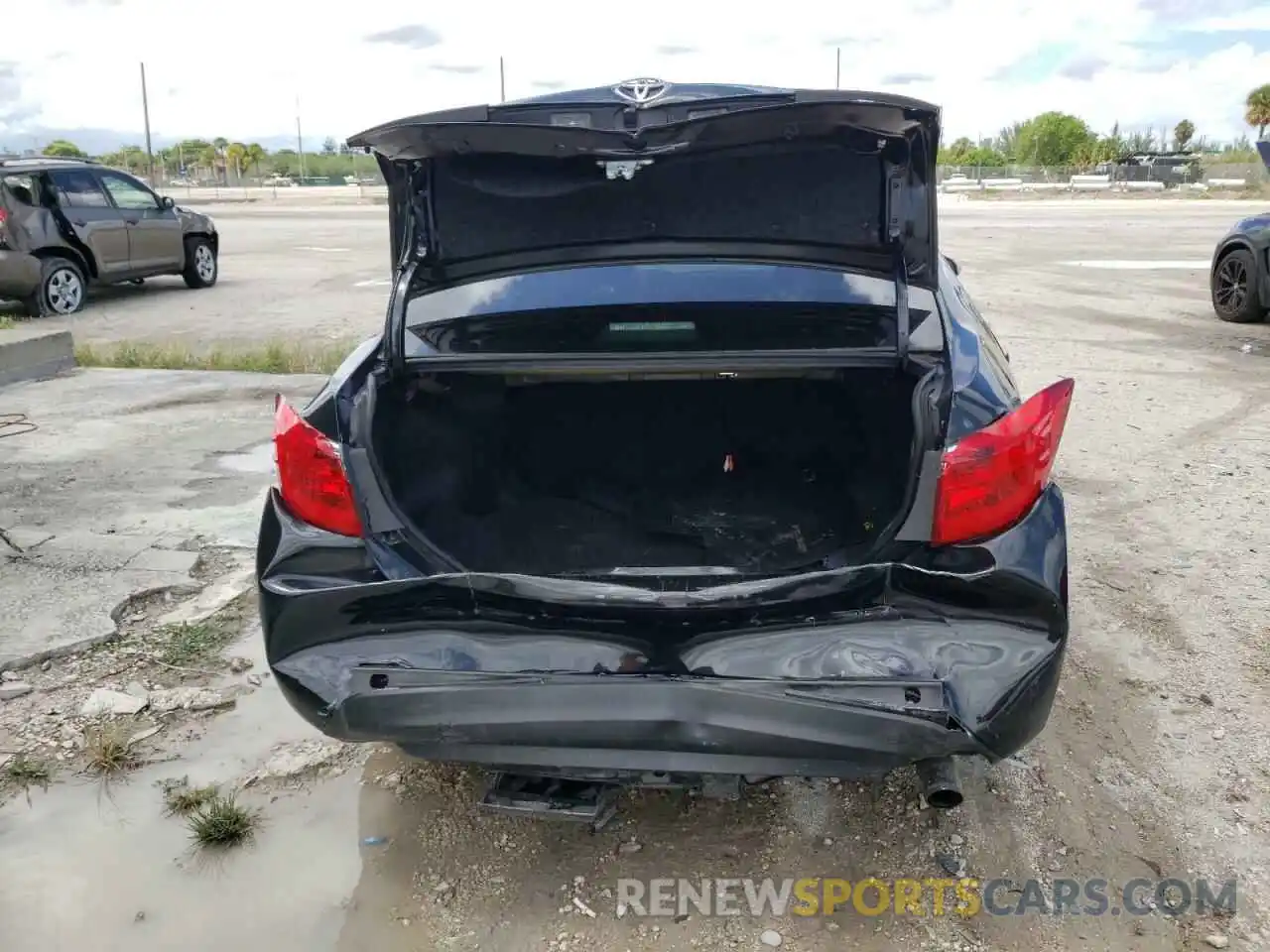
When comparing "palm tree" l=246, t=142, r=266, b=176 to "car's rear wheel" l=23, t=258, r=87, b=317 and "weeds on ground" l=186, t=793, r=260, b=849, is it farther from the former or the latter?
"weeds on ground" l=186, t=793, r=260, b=849

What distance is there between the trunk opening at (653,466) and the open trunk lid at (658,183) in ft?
1.20

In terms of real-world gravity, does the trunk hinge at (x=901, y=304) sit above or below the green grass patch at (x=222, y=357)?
above

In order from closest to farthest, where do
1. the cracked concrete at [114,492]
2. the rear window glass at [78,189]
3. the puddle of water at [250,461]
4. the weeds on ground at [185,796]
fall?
the weeds on ground at [185,796] < the cracked concrete at [114,492] < the puddle of water at [250,461] < the rear window glass at [78,189]

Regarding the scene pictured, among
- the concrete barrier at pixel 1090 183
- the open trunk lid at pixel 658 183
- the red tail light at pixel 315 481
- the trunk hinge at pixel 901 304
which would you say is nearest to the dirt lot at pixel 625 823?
the red tail light at pixel 315 481

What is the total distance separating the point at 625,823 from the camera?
2.91m

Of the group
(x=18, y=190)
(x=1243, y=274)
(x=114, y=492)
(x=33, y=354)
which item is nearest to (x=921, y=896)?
(x=114, y=492)

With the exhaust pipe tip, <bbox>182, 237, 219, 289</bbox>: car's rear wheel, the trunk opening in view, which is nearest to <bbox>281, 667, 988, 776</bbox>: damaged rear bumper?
the exhaust pipe tip

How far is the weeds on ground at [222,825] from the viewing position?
2.82 metres

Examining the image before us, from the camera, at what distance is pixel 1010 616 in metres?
2.30

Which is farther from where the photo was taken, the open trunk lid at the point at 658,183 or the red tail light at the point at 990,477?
the open trunk lid at the point at 658,183

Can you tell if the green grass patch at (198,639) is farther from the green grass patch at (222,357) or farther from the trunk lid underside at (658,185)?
the green grass patch at (222,357)

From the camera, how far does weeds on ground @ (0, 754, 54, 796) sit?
10.1 ft

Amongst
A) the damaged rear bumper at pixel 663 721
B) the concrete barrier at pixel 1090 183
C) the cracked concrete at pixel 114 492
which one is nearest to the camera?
the damaged rear bumper at pixel 663 721

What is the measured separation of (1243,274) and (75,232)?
1239 centimetres
